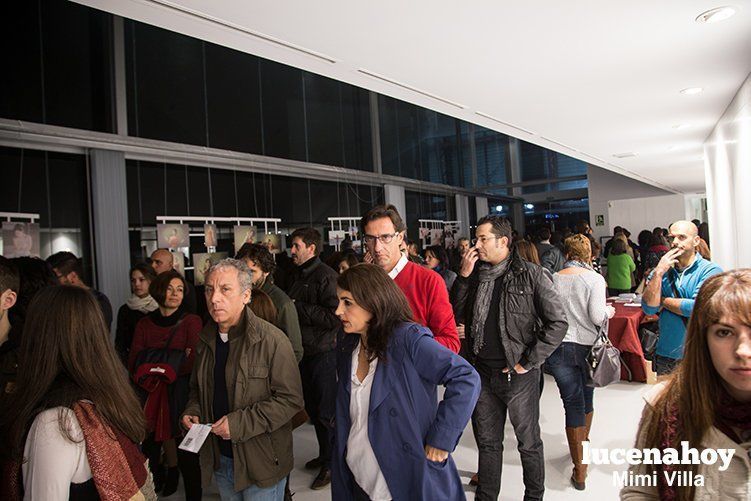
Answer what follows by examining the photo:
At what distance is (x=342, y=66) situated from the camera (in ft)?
10.7

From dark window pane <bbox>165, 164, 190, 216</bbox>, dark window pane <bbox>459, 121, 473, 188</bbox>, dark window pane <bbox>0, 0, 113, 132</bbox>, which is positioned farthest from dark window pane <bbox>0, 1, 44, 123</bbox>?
dark window pane <bbox>459, 121, 473, 188</bbox>

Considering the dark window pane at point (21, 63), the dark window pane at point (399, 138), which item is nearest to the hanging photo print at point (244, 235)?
the dark window pane at point (21, 63)

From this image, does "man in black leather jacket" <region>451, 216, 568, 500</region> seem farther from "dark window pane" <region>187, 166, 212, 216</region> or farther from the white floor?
"dark window pane" <region>187, 166, 212, 216</region>

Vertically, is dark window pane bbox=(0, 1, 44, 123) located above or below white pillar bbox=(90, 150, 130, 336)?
above

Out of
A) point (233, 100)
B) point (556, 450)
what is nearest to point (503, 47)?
point (556, 450)

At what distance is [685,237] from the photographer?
3035 millimetres

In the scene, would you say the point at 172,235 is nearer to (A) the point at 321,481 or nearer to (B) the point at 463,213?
(A) the point at 321,481

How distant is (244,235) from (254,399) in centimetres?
576

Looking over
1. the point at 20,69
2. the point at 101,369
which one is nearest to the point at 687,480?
the point at 101,369

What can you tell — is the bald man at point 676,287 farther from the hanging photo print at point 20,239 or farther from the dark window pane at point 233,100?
the dark window pane at point 233,100

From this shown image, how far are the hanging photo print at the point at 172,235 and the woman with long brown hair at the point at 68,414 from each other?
5.25 metres

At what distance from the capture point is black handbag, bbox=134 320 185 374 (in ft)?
9.80

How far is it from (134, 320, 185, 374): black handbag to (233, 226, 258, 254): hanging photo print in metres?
4.63

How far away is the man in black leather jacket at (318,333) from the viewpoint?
3.68 m
